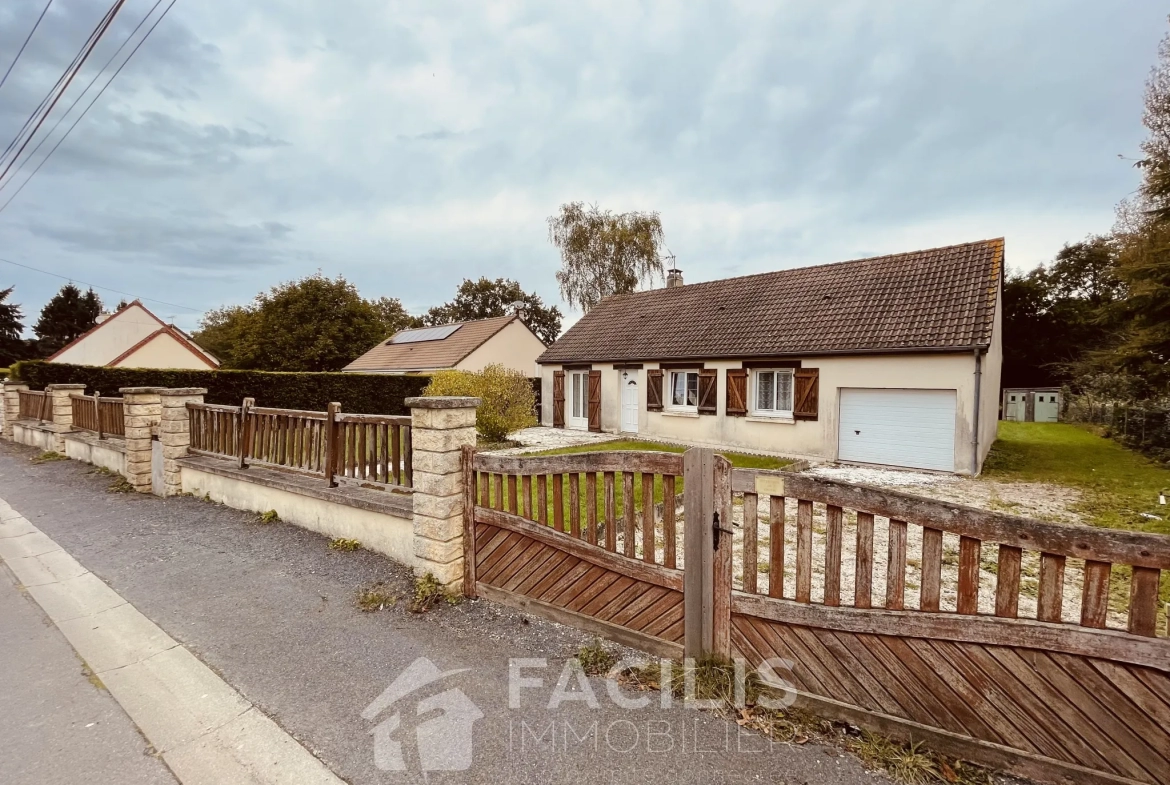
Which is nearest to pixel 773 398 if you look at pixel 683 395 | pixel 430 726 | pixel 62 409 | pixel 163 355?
pixel 683 395

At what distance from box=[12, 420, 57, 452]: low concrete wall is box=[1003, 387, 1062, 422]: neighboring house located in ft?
116

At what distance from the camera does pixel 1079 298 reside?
28562 millimetres

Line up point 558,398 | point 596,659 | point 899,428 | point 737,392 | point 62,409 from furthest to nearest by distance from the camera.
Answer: point 558,398 < point 737,392 < point 62,409 < point 899,428 < point 596,659

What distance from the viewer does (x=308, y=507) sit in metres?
5.49

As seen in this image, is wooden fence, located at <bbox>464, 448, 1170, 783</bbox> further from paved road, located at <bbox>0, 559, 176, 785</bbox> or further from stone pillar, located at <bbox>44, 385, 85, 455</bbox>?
stone pillar, located at <bbox>44, 385, 85, 455</bbox>

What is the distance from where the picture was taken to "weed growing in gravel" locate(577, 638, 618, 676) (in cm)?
299

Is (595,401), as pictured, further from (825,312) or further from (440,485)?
(440,485)

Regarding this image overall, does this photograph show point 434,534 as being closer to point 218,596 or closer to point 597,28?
point 218,596

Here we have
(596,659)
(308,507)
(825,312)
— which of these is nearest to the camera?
(596,659)

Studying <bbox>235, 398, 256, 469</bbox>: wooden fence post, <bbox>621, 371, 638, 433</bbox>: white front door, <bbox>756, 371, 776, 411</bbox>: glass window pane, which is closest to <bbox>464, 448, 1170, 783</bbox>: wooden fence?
<bbox>235, 398, 256, 469</bbox>: wooden fence post

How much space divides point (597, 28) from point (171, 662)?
10680 millimetres

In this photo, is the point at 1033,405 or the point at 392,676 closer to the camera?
the point at 392,676

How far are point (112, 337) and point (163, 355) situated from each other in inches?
146

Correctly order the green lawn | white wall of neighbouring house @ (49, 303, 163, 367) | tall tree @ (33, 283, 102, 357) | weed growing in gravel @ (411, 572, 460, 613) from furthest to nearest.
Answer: tall tree @ (33, 283, 102, 357)
white wall of neighbouring house @ (49, 303, 163, 367)
the green lawn
weed growing in gravel @ (411, 572, 460, 613)
